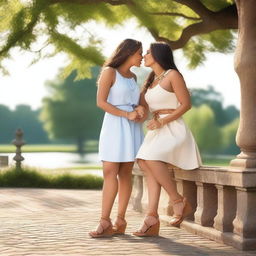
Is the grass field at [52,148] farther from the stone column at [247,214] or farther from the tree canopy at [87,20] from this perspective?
the stone column at [247,214]

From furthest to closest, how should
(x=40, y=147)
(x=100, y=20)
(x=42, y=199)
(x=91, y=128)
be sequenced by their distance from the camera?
(x=40, y=147)
(x=91, y=128)
(x=100, y=20)
(x=42, y=199)

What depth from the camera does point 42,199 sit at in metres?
→ 9.38

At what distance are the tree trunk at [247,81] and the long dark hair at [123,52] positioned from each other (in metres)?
0.89

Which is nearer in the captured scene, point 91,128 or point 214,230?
point 214,230

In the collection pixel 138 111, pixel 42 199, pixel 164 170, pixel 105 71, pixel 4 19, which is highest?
pixel 4 19

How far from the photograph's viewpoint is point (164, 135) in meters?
5.48

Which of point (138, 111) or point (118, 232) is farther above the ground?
point (138, 111)

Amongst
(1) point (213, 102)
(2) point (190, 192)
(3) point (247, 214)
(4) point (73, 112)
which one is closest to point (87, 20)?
(2) point (190, 192)

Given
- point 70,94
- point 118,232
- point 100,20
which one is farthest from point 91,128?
point 118,232

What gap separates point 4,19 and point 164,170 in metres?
6.12

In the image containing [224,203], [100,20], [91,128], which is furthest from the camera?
[91,128]

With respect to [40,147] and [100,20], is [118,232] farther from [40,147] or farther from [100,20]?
[40,147]

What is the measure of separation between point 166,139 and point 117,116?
469 mm

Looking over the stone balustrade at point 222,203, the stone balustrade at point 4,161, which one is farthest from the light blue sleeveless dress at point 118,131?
the stone balustrade at point 4,161
